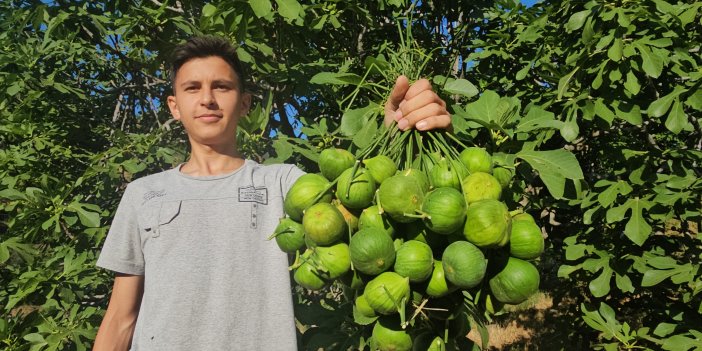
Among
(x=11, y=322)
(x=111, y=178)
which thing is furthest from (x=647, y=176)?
(x=11, y=322)

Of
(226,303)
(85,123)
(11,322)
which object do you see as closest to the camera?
(226,303)

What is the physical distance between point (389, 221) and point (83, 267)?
9.20 ft

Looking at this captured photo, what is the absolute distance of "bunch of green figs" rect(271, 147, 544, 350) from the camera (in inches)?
48.0

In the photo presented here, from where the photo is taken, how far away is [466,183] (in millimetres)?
1360

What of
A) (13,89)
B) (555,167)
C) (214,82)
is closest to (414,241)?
(555,167)

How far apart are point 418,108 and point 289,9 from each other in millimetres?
1251

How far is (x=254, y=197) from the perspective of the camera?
2195mm

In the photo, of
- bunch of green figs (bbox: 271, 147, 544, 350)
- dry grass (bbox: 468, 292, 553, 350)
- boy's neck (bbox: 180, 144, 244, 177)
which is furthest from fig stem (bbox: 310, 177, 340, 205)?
dry grass (bbox: 468, 292, 553, 350)

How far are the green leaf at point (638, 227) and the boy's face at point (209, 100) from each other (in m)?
2.43

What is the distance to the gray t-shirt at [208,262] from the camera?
6.55 ft

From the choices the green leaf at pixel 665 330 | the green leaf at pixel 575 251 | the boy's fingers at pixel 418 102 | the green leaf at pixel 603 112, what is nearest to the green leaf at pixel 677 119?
the green leaf at pixel 603 112

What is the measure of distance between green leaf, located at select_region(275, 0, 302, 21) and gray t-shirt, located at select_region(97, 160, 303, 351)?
32.6 inches

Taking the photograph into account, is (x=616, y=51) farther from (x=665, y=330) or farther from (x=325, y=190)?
(x=325, y=190)

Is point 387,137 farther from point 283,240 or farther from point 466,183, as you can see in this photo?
point 283,240
